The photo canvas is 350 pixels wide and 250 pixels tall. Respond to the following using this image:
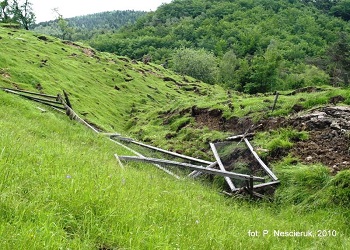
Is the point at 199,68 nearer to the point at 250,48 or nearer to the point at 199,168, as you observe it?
the point at 250,48

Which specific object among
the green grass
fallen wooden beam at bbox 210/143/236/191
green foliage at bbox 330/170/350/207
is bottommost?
fallen wooden beam at bbox 210/143/236/191

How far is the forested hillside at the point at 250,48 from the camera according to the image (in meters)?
74.1

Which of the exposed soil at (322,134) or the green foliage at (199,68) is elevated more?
the exposed soil at (322,134)

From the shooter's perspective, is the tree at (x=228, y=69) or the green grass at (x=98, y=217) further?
the tree at (x=228, y=69)

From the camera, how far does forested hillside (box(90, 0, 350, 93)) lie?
7412 cm

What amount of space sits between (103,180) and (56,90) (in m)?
26.1

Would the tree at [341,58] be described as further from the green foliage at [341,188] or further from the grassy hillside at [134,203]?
the green foliage at [341,188]

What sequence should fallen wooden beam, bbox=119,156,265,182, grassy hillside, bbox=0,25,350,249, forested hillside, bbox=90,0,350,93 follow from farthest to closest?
forested hillside, bbox=90,0,350,93 < fallen wooden beam, bbox=119,156,265,182 < grassy hillside, bbox=0,25,350,249

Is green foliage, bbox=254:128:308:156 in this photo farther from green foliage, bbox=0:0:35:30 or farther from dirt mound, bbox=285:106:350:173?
green foliage, bbox=0:0:35:30

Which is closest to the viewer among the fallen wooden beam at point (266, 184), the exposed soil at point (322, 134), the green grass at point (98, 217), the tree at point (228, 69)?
the green grass at point (98, 217)

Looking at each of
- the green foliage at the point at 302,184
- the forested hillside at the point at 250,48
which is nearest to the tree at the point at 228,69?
the forested hillside at the point at 250,48

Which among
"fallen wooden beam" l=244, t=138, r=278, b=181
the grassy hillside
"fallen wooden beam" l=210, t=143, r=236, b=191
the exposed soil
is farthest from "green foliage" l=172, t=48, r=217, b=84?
"fallen wooden beam" l=244, t=138, r=278, b=181

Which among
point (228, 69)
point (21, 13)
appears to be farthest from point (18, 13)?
point (228, 69)

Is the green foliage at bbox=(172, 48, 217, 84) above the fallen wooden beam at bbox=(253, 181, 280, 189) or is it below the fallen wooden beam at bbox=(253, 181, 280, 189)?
below
